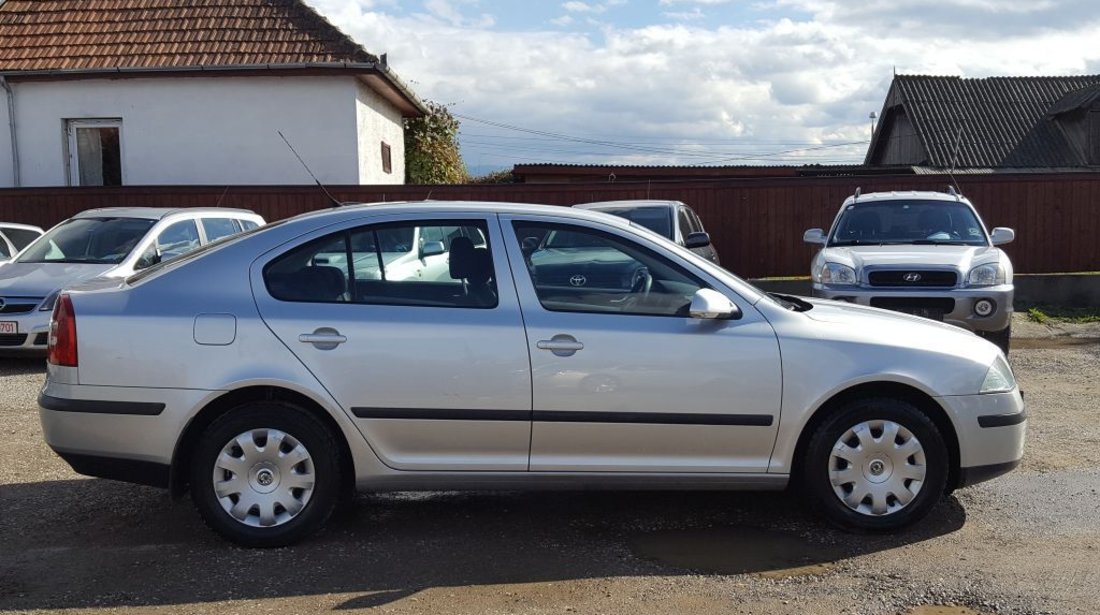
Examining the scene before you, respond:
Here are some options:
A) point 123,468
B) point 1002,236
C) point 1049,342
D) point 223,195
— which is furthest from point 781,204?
point 123,468

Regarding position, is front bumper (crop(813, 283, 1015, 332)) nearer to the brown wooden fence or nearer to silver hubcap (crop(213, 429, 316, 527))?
silver hubcap (crop(213, 429, 316, 527))

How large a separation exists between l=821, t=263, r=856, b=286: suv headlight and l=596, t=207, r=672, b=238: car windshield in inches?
73.3

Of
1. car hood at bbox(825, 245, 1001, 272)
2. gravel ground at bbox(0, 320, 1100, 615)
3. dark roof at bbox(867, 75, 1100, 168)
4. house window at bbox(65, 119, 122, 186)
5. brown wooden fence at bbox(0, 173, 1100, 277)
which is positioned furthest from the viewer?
dark roof at bbox(867, 75, 1100, 168)

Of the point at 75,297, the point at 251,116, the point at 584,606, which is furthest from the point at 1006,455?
the point at 251,116

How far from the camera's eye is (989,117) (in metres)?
33.6

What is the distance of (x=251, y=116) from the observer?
Result: 17.3 m

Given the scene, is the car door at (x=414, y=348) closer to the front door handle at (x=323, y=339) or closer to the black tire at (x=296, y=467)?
the front door handle at (x=323, y=339)

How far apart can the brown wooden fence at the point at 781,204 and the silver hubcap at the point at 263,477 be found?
11322 millimetres

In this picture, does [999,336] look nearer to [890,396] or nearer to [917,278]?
[917,278]

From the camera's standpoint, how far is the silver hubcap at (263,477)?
4.86 meters

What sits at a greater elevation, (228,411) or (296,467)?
(228,411)

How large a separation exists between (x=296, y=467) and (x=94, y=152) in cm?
1498

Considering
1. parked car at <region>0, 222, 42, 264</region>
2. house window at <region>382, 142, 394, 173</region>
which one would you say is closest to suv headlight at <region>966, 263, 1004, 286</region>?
parked car at <region>0, 222, 42, 264</region>

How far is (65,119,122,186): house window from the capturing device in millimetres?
17688
